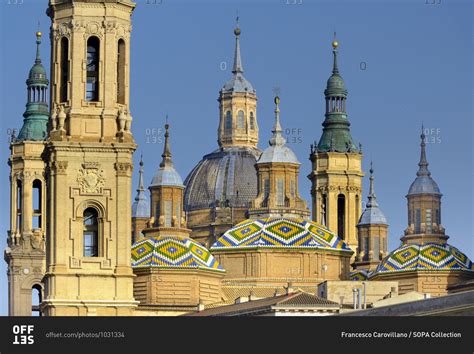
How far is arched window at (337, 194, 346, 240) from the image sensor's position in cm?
17012

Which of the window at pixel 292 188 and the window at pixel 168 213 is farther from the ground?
the window at pixel 292 188

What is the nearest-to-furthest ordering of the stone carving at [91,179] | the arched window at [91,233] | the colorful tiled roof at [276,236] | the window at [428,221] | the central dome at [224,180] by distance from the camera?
the stone carving at [91,179] → the arched window at [91,233] → the window at [428,221] → the colorful tiled roof at [276,236] → the central dome at [224,180]

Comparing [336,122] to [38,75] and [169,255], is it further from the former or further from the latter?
[169,255]

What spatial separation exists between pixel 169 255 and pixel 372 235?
945 inches

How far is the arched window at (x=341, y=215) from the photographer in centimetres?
17012

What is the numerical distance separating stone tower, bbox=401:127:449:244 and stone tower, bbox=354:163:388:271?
1437 cm

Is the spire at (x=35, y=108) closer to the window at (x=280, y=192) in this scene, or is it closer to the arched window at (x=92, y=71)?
the window at (x=280, y=192)

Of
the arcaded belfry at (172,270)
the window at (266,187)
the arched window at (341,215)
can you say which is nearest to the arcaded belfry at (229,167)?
the arched window at (341,215)

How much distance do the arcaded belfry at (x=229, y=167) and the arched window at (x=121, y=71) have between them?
186 feet

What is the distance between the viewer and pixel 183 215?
15125 centimetres

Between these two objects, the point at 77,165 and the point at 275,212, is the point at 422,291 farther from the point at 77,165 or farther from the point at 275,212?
the point at 77,165
